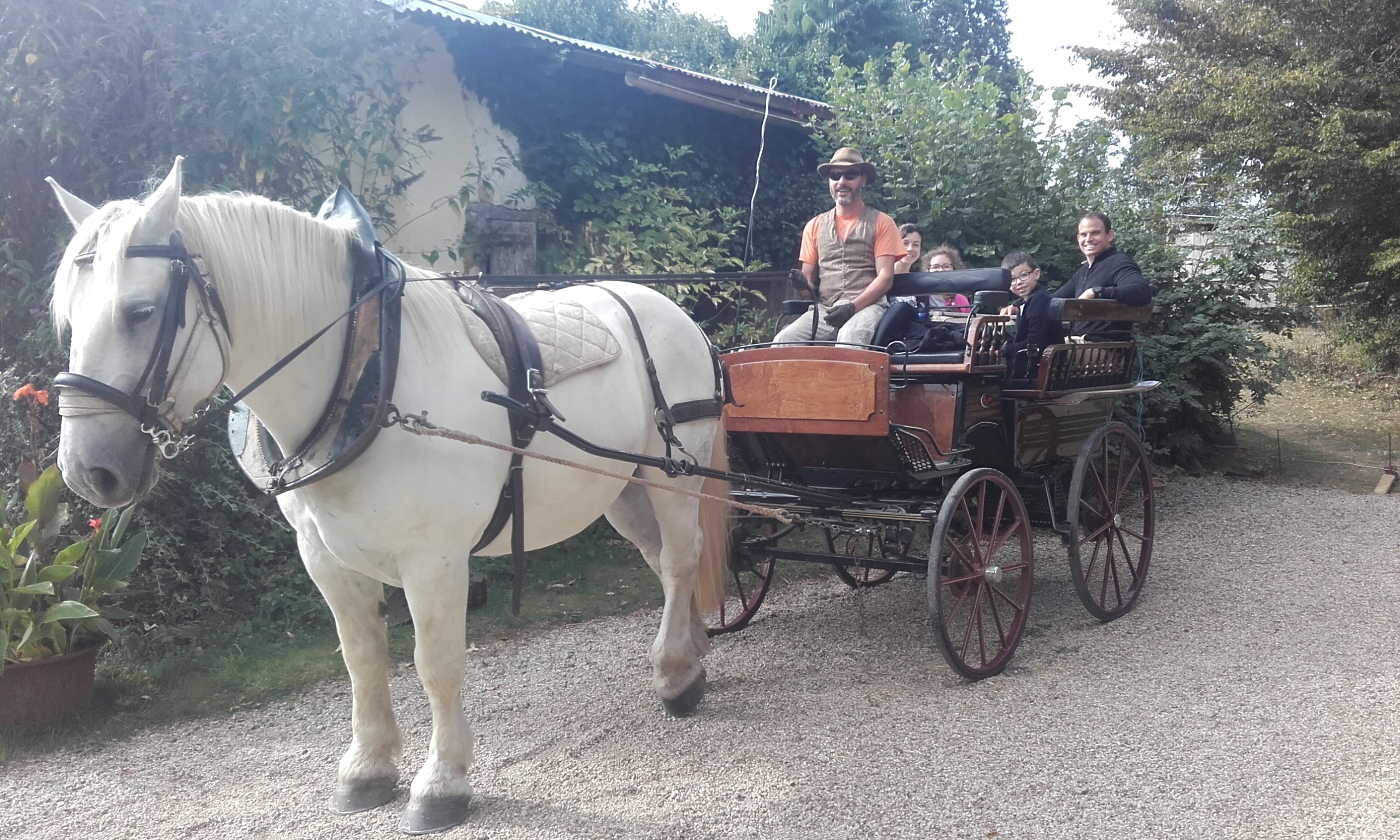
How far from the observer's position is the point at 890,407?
4363 mm

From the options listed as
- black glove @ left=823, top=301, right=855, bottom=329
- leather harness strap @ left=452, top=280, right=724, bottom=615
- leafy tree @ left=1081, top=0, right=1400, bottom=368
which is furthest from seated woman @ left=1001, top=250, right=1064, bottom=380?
leafy tree @ left=1081, top=0, right=1400, bottom=368

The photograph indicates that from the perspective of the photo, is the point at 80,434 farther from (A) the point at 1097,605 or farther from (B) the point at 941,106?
(B) the point at 941,106

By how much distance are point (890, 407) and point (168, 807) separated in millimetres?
3210

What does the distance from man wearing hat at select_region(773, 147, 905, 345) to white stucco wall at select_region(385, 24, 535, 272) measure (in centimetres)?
276

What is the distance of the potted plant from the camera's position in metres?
3.63

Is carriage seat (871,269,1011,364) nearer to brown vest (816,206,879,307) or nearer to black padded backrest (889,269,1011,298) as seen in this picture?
black padded backrest (889,269,1011,298)

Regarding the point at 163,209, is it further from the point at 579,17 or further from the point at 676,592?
the point at 579,17

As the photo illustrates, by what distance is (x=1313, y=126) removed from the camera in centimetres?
1067


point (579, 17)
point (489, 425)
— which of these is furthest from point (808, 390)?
point (579, 17)

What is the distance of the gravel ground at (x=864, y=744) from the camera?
3.02 meters

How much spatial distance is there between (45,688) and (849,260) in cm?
398

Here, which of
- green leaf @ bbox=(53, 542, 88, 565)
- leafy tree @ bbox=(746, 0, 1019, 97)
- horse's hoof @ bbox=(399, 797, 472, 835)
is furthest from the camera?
leafy tree @ bbox=(746, 0, 1019, 97)

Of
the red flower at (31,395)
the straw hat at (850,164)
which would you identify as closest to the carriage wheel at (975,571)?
the straw hat at (850,164)

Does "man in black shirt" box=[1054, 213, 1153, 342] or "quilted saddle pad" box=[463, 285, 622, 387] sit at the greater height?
"man in black shirt" box=[1054, 213, 1153, 342]
